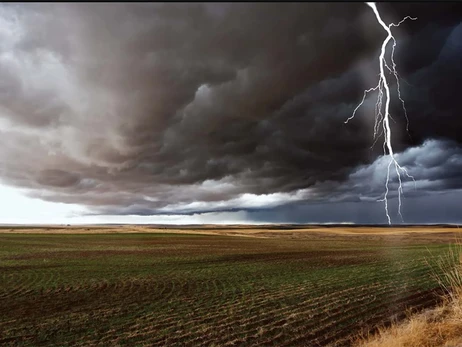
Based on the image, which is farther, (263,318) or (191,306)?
(191,306)

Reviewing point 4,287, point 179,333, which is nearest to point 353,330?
point 179,333

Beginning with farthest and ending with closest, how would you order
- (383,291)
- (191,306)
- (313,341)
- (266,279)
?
(266,279) → (383,291) → (191,306) → (313,341)

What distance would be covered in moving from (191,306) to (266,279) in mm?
11246

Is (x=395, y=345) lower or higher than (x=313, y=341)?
higher

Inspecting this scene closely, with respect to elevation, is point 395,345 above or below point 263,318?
above

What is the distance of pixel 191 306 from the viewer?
17984mm

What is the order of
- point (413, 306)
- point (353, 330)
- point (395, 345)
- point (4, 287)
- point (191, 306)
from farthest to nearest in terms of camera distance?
point (4, 287) < point (191, 306) < point (413, 306) < point (353, 330) < point (395, 345)

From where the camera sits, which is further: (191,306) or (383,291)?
(383,291)

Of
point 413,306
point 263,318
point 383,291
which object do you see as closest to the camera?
point 263,318

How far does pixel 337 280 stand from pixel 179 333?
627 inches

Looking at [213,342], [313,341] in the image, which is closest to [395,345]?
[313,341]

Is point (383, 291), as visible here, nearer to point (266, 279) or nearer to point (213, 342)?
point (266, 279)

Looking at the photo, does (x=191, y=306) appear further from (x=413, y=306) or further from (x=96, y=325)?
(x=413, y=306)

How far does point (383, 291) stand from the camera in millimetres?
20219
